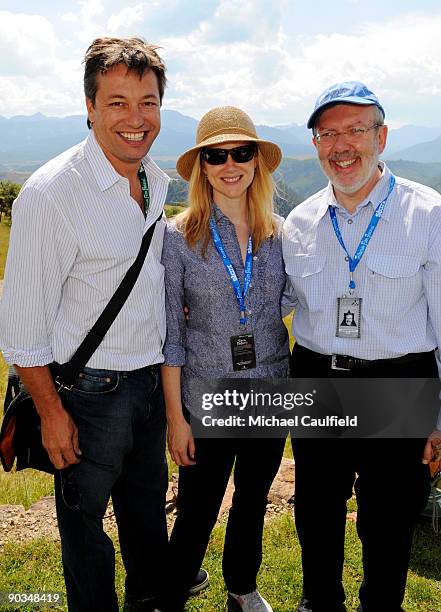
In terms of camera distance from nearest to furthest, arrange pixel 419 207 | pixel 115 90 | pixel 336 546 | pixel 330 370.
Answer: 1. pixel 115 90
2. pixel 419 207
3. pixel 330 370
4. pixel 336 546

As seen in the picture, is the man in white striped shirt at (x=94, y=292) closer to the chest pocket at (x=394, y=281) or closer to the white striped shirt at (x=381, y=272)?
the white striped shirt at (x=381, y=272)

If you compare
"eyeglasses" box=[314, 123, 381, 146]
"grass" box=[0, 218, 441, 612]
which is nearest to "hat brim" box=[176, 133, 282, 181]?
"eyeglasses" box=[314, 123, 381, 146]

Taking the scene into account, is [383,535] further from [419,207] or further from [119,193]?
[119,193]

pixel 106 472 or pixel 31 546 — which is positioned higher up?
pixel 106 472

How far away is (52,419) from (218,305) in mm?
1399

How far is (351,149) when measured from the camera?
3900mm

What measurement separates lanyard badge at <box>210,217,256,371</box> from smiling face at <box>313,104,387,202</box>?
94 centimetres

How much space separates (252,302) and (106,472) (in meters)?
1.63

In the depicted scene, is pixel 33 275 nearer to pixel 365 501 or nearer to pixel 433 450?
pixel 365 501

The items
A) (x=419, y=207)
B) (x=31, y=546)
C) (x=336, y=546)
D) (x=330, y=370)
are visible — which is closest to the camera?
(x=419, y=207)

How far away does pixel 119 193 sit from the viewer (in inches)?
146

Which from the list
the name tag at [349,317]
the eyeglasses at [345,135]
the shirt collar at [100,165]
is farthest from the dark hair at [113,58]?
the name tag at [349,317]

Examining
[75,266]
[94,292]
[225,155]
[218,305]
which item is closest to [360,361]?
[218,305]

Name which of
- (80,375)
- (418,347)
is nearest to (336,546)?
(418,347)
